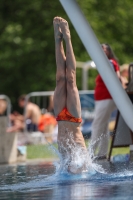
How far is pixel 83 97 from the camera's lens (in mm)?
19719

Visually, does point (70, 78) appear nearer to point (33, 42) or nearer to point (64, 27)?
point (64, 27)

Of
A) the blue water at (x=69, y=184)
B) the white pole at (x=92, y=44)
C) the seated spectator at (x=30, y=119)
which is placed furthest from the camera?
the seated spectator at (x=30, y=119)

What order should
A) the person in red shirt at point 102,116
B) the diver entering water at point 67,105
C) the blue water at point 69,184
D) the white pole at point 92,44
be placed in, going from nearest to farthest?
the blue water at point 69,184 < the diver entering water at point 67,105 < the white pole at point 92,44 < the person in red shirt at point 102,116

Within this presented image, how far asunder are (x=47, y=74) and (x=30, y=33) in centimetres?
167

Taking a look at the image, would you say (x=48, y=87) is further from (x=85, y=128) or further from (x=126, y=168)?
(x=126, y=168)

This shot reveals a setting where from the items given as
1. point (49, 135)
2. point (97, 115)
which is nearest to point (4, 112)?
point (49, 135)

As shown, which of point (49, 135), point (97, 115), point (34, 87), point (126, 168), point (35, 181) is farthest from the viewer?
point (34, 87)

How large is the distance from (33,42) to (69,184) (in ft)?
69.3

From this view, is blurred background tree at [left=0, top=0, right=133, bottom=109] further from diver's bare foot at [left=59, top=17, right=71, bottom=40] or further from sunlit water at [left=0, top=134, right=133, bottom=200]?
diver's bare foot at [left=59, top=17, right=71, bottom=40]

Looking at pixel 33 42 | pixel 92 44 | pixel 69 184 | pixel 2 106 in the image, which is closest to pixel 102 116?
pixel 92 44

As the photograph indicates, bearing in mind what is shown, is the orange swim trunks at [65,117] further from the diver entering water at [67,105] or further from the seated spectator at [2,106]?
the seated spectator at [2,106]

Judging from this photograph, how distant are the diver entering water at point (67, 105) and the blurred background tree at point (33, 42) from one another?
1946 cm

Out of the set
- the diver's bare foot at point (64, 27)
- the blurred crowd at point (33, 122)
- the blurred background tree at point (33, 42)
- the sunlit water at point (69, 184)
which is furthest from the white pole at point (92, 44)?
the blurred background tree at point (33, 42)

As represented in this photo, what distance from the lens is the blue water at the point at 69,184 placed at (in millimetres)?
7395
